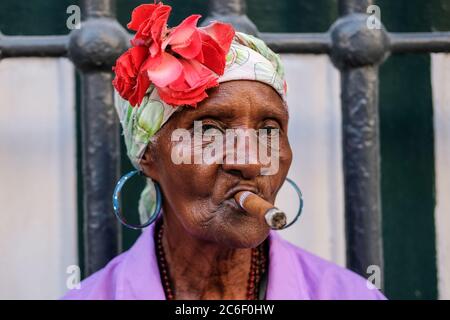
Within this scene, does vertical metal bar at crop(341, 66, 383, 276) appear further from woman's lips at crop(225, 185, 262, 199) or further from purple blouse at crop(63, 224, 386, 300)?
woman's lips at crop(225, 185, 262, 199)

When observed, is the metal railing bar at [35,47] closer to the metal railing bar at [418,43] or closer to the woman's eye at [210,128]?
the woman's eye at [210,128]

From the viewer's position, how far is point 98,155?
167cm

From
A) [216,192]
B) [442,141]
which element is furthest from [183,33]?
[442,141]

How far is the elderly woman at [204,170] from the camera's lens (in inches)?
52.5

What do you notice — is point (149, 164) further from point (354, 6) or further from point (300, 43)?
point (354, 6)

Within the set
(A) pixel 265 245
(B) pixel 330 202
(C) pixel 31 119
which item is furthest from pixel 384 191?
(C) pixel 31 119

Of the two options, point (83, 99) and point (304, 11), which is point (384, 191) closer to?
point (304, 11)

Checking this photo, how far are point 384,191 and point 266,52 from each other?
20.3 inches

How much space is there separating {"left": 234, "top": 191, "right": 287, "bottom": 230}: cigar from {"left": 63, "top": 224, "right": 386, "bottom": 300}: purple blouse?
0.24 m

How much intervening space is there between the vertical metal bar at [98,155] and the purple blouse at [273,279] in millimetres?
111

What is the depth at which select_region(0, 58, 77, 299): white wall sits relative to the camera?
1746 millimetres

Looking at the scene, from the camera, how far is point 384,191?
5.95 ft

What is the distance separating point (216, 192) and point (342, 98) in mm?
466
